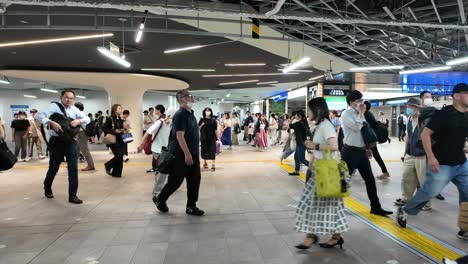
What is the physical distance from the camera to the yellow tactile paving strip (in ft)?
9.46

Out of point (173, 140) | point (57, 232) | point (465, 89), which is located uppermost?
point (465, 89)

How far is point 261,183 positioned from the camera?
6.12m

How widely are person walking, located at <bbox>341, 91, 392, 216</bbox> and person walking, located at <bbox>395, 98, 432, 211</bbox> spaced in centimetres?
44

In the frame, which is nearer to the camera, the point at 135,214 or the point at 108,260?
the point at 108,260

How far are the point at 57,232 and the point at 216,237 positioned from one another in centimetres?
176

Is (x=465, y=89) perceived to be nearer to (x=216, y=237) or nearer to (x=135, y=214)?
(x=216, y=237)

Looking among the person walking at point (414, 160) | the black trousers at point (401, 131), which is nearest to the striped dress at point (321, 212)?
the person walking at point (414, 160)

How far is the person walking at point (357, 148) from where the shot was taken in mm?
3900

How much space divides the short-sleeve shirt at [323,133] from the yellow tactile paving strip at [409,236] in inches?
51.2

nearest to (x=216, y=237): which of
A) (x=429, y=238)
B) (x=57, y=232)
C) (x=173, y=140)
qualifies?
(x=173, y=140)

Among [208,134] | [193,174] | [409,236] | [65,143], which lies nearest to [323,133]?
[409,236]

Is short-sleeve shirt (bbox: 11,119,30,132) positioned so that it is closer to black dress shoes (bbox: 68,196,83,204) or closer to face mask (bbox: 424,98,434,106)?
black dress shoes (bbox: 68,196,83,204)

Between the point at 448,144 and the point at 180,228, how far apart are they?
9.36 feet

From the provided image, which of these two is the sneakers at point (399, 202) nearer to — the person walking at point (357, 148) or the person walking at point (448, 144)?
the person walking at point (357, 148)
